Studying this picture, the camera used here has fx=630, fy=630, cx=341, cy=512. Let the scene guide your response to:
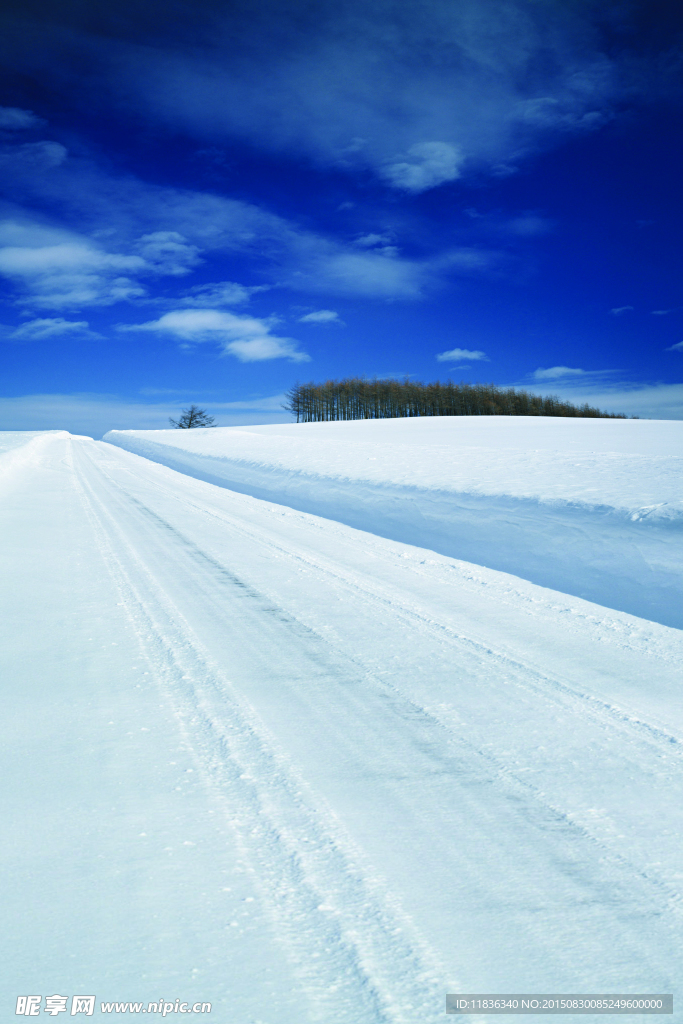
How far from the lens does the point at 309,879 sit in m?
1.88

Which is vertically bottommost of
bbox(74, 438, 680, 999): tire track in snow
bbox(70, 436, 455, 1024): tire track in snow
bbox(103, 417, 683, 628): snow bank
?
bbox(70, 436, 455, 1024): tire track in snow

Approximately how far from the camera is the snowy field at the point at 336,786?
1.61m

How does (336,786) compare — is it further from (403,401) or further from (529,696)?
(403,401)

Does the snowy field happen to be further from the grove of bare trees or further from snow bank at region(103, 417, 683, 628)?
the grove of bare trees

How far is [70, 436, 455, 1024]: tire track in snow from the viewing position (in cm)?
153

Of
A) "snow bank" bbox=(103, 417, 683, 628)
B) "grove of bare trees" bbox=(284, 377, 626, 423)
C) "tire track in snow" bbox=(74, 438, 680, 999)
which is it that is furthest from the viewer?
"grove of bare trees" bbox=(284, 377, 626, 423)

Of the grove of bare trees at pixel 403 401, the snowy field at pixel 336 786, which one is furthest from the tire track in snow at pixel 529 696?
the grove of bare trees at pixel 403 401

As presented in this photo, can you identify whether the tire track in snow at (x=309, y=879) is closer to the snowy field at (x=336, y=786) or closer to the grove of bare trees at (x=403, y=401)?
the snowy field at (x=336, y=786)

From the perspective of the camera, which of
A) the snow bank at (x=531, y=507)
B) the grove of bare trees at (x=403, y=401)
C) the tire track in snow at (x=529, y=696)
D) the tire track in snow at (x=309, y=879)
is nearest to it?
the tire track in snow at (x=309, y=879)

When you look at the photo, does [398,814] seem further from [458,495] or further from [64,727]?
[458,495]

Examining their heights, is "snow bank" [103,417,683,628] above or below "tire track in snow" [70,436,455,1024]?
above

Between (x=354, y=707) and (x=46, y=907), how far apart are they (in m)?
1.59

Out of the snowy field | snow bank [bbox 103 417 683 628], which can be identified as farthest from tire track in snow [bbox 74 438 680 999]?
snow bank [bbox 103 417 683 628]

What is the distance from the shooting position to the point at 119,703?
306 centimetres
